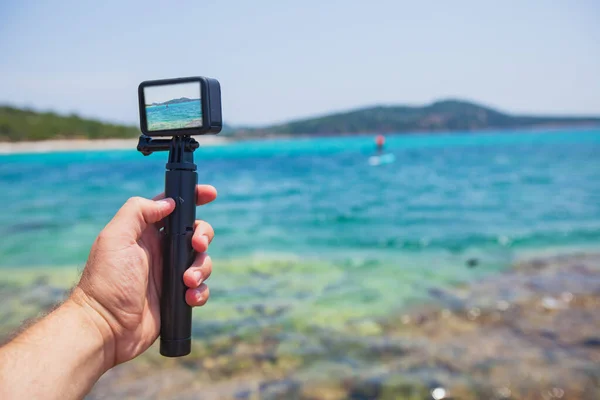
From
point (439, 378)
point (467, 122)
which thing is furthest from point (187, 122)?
point (467, 122)

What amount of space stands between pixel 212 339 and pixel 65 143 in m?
87.5

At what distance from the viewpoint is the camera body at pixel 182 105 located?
6.39 feet

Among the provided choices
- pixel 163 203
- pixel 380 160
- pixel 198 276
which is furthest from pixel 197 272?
pixel 380 160

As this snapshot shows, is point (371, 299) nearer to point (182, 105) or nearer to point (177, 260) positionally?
point (177, 260)

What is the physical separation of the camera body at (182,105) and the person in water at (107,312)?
11.7 inches

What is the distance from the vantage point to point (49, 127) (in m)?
84.9

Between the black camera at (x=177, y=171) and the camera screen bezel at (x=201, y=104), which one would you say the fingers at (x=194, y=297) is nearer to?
the black camera at (x=177, y=171)

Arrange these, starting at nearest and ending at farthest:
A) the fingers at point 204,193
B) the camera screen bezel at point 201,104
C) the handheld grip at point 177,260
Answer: the camera screen bezel at point 201,104 < the handheld grip at point 177,260 < the fingers at point 204,193

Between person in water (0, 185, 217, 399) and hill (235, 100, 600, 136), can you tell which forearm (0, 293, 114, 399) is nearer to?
person in water (0, 185, 217, 399)

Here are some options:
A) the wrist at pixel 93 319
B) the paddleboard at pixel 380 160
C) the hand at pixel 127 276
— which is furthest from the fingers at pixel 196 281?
the paddleboard at pixel 380 160

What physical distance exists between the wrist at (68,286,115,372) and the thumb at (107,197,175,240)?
31 centimetres

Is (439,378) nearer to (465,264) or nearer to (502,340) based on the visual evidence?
(502,340)

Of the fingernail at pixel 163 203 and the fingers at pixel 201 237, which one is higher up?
→ the fingernail at pixel 163 203

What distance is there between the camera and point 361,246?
11.3m
